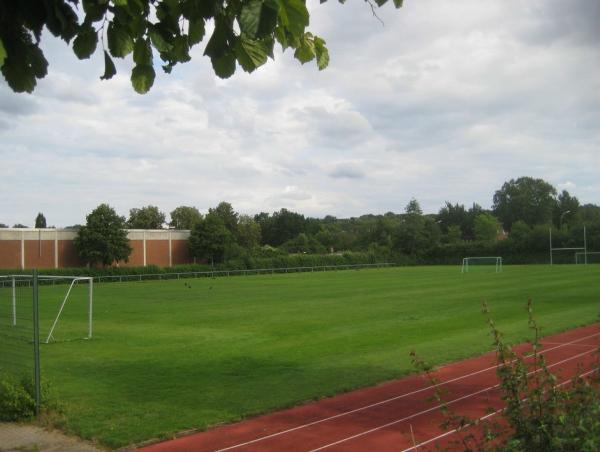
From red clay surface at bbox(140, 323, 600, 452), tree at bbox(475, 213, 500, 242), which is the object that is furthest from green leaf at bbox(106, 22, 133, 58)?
tree at bbox(475, 213, 500, 242)

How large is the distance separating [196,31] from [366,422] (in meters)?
6.69

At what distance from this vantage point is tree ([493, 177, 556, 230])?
142 meters

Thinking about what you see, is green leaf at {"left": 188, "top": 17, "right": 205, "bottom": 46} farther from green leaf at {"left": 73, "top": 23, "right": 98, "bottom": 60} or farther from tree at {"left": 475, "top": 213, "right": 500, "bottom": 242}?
tree at {"left": 475, "top": 213, "right": 500, "bottom": 242}

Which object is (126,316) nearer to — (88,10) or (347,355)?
(347,355)

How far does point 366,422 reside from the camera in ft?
29.3

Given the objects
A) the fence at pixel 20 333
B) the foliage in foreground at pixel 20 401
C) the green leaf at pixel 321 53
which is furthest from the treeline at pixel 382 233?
the green leaf at pixel 321 53

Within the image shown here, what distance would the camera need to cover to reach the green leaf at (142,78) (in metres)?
4.05

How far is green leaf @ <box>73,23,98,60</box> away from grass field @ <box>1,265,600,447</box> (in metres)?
6.00

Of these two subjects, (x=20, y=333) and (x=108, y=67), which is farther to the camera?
(x=20, y=333)

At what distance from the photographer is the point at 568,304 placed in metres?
25.5

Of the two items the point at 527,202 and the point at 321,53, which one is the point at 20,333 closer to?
the point at 321,53

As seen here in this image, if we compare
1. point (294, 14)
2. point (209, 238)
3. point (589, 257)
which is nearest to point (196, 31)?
point (294, 14)

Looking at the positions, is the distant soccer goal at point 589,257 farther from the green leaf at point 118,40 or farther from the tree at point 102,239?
the green leaf at point 118,40

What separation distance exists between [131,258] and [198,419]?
69.2 meters
